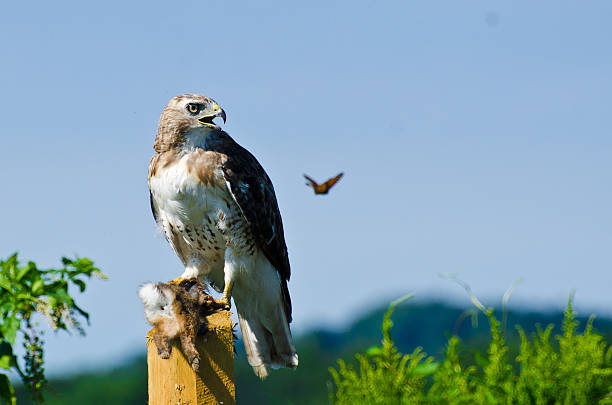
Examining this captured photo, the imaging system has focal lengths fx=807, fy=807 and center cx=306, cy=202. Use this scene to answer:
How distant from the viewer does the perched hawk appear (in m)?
5.06

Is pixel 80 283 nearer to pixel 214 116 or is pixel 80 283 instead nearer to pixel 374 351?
pixel 374 351

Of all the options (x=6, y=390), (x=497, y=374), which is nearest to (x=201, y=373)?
(x=6, y=390)

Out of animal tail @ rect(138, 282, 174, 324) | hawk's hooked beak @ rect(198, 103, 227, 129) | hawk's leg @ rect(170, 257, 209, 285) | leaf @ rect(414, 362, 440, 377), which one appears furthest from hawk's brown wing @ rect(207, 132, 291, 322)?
leaf @ rect(414, 362, 440, 377)

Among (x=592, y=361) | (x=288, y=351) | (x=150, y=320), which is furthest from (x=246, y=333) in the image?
(x=592, y=361)

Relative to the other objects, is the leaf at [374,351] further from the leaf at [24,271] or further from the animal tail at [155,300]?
the leaf at [24,271]

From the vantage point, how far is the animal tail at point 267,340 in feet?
17.9

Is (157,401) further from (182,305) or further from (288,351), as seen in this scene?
(288,351)

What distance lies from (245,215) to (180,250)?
0.59m

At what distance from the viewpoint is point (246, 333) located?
5.62 m

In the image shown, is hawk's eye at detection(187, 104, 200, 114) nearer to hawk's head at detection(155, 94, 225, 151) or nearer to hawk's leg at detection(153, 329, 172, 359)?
hawk's head at detection(155, 94, 225, 151)

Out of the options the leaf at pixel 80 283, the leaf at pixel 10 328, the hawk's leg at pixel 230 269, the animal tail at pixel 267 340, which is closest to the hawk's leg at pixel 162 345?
the leaf at pixel 80 283

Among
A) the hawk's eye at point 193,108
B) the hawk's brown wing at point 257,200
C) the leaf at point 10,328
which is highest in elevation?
the hawk's eye at point 193,108

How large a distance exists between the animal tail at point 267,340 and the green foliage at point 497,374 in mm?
1193

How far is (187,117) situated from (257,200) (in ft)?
2.28
